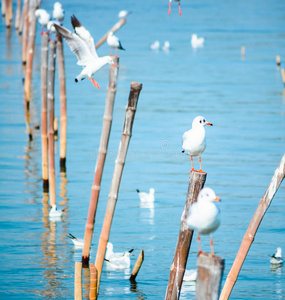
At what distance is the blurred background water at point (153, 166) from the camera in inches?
518

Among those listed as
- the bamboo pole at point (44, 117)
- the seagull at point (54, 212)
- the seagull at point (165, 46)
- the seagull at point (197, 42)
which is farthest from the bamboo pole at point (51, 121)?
the seagull at point (197, 42)

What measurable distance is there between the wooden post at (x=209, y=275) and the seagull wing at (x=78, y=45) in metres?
5.50

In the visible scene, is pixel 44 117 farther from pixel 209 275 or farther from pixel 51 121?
pixel 209 275

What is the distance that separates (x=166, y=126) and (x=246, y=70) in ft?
45.7

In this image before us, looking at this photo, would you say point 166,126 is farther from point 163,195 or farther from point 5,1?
point 5,1

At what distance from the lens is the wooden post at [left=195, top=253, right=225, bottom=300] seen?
6730mm

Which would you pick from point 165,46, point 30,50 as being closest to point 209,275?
point 30,50

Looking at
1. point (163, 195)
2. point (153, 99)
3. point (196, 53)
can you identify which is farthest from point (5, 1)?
point (163, 195)

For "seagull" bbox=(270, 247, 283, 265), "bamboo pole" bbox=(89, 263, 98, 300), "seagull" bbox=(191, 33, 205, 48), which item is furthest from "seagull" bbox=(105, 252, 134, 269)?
"seagull" bbox=(191, 33, 205, 48)

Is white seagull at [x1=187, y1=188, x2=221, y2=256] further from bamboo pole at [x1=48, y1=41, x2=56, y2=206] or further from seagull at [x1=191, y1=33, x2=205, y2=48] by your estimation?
seagull at [x1=191, y1=33, x2=205, y2=48]

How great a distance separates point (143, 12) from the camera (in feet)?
228

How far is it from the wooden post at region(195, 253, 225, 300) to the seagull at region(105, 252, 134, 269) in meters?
6.39

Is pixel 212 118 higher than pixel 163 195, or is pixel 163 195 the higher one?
pixel 212 118

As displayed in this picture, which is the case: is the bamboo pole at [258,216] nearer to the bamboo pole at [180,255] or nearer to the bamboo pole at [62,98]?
the bamboo pole at [180,255]
